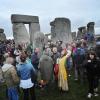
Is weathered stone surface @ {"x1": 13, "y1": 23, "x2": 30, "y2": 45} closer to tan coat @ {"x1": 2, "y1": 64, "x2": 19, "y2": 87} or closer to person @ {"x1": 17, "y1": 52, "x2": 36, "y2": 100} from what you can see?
person @ {"x1": 17, "y1": 52, "x2": 36, "y2": 100}

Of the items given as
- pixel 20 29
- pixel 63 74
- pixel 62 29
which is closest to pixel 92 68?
pixel 63 74

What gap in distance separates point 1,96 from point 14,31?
40.7ft

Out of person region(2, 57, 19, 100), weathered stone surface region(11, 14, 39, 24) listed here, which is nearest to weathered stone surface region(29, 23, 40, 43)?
weathered stone surface region(11, 14, 39, 24)

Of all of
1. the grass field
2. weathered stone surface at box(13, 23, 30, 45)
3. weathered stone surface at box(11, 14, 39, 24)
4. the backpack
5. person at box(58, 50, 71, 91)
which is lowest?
the grass field

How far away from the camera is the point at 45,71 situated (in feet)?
41.3

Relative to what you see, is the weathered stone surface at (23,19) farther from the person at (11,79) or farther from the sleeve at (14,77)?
the sleeve at (14,77)

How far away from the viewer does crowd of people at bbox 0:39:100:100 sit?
33.1 feet

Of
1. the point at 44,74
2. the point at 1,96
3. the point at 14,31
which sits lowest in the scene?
the point at 1,96

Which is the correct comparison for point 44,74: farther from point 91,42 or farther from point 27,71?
point 91,42

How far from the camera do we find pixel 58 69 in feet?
41.4

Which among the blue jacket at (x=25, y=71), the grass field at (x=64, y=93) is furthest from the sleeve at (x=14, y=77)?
the grass field at (x=64, y=93)

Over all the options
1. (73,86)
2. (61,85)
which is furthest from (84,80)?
(61,85)

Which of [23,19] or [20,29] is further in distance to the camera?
[23,19]

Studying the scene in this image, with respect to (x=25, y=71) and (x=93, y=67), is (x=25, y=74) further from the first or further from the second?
(x=93, y=67)
